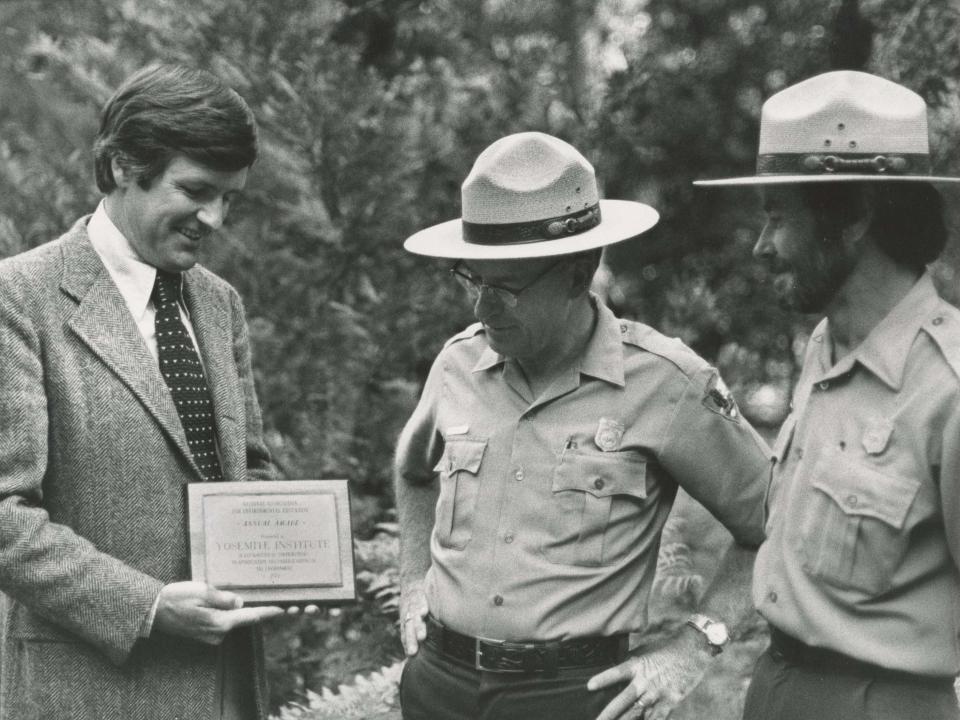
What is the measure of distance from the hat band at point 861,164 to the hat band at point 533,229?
62 cm

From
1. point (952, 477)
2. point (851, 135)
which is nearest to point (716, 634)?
point (952, 477)

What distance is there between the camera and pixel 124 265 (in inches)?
146

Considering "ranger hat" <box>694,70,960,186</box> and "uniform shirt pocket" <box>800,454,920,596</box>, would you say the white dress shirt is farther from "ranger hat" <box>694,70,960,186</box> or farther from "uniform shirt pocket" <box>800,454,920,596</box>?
"uniform shirt pocket" <box>800,454,920,596</box>

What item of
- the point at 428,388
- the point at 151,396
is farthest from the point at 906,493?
the point at 151,396

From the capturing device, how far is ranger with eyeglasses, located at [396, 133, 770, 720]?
3.34 meters

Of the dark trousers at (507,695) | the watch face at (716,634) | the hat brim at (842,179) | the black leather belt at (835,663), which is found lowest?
the dark trousers at (507,695)

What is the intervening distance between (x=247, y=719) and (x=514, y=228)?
1.57 m

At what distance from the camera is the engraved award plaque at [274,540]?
141 inches

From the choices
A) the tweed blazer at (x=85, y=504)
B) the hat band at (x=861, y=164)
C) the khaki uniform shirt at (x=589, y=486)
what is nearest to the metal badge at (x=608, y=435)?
the khaki uniform shirt at (x=589, y=486)

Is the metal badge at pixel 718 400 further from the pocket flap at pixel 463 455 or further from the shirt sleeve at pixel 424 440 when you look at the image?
the shirt sleeve at pixel 424 440

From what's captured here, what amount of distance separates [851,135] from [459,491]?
132 centimetres

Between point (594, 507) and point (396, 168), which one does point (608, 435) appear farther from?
point (396, 168)

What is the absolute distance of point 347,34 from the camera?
22.8 feet

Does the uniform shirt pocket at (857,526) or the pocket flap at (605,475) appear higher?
the uniform shirt pocket at (857,526)
